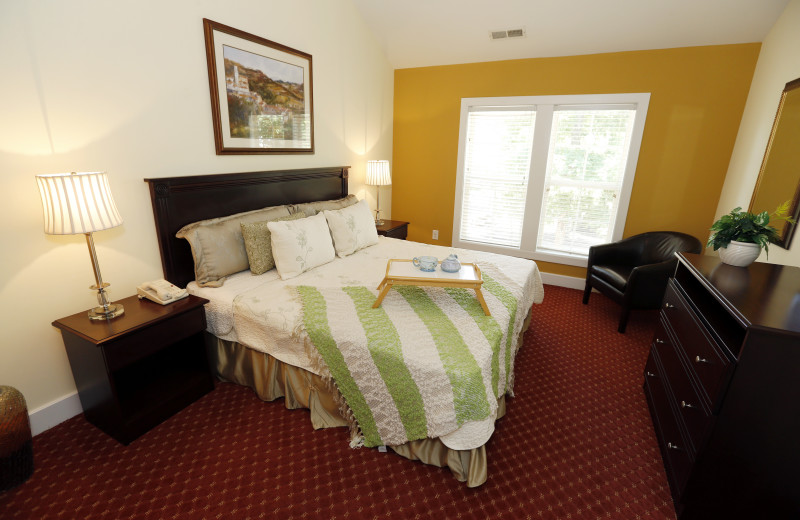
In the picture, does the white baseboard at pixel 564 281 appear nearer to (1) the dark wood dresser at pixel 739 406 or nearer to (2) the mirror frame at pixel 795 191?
(2) the mirror frame at pixel 795 191

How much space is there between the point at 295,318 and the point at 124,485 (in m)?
1.03

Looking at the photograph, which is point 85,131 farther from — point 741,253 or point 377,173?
point 741,253

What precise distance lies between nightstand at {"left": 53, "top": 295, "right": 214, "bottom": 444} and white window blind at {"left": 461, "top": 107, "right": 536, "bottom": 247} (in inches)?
128

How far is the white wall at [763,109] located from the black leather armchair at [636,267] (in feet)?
1.70

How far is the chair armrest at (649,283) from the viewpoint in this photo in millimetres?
3006

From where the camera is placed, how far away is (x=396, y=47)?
4.09 meters

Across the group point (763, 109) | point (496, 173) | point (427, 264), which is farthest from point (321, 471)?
point (763, 109)

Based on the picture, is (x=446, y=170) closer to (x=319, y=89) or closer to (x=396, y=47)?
(x=396, y=47)

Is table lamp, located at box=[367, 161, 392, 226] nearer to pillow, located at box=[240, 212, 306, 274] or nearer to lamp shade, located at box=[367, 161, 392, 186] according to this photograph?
lamp shade, located at box=[367, 161, 392, 186]

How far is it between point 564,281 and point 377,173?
7.98 feet

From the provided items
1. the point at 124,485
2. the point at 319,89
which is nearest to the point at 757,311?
the point at 124,485

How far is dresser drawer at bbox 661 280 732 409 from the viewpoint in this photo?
4.56ft

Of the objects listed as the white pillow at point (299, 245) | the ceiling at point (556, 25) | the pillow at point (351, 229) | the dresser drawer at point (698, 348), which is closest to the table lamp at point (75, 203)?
the white pillow at point (299, 245)

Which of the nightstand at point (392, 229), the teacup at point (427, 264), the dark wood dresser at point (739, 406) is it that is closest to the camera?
the dark wood dresser at point (739, 406)
